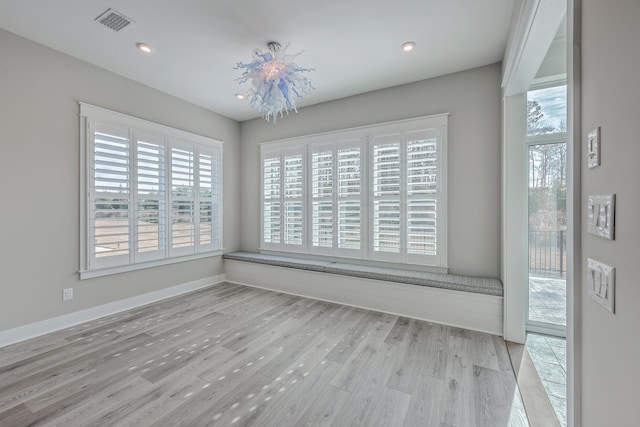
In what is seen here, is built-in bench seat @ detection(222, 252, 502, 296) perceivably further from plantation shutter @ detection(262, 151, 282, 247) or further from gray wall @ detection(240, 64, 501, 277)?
plantation shutter @ detection(262, 151, 282, 247)

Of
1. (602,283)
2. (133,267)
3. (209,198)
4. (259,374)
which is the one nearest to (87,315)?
(133,267)

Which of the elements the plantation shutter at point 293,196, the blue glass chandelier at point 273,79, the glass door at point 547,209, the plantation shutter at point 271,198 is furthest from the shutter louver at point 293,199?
the glass door at point 547,209

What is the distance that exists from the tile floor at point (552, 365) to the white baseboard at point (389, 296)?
0.34 meters

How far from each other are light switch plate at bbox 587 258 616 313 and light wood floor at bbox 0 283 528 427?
4.21 feet

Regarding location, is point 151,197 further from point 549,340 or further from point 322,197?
point 549,340

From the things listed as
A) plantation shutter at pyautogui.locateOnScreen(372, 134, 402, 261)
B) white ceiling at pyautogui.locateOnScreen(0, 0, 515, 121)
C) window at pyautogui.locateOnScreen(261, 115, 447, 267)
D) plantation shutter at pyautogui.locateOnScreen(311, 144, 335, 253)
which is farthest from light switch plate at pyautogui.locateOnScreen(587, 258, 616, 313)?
plantation shutter at pyautogui.locateOnScreen(311, 144, 335, 253)

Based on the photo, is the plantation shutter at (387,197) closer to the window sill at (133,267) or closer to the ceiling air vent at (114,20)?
the window sill at (133,267)

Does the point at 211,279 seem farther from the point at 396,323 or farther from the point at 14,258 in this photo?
the point at 396,323

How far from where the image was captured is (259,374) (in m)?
2.13

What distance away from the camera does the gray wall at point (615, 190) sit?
0.66 metres

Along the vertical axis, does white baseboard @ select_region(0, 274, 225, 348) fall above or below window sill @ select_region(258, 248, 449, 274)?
below

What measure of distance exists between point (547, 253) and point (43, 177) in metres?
5.19

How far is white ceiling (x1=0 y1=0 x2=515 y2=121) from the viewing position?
2.25m

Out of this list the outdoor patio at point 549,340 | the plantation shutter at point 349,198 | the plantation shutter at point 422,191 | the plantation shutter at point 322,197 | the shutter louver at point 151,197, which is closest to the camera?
the outdoor patio at point 549,340
